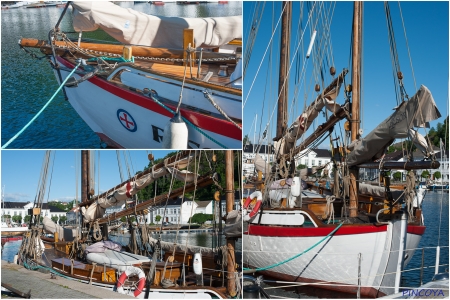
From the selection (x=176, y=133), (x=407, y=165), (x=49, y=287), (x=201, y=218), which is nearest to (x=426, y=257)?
(x=407, y=165)

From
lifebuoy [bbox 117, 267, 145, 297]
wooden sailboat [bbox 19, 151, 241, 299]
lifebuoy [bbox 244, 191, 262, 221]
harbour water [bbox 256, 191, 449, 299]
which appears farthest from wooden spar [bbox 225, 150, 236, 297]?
harbour water [bbox 256, 191, 449, 299]

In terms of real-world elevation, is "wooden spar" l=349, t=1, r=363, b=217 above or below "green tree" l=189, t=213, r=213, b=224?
above

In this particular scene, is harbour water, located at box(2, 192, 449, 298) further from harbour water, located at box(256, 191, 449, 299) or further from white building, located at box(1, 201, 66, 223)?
white building, located at box(1, 201, 66, 223)

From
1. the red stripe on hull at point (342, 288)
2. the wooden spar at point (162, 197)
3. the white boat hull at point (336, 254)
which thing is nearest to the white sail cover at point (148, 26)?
the wooden spar at point (162, 197)

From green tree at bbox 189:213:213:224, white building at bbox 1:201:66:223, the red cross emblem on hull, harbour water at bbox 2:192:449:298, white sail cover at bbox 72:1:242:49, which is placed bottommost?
green tree at bbox 189:213:213:224

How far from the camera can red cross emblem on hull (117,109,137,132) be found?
7.70 meters

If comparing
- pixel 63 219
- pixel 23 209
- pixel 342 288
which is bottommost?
pixel 342 288

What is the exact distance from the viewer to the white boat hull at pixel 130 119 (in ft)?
23.7

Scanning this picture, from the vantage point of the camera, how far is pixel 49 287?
750 cm

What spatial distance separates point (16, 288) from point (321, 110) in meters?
7.20

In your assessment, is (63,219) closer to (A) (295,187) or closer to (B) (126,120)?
(A) (295,187)

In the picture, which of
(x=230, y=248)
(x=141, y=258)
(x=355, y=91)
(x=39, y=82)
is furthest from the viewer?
(x=355, y=91)

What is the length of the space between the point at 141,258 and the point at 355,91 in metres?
5.35

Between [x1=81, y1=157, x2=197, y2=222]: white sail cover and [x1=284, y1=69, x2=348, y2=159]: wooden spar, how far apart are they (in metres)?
4.28
